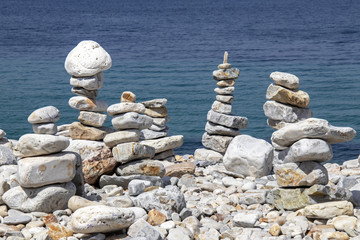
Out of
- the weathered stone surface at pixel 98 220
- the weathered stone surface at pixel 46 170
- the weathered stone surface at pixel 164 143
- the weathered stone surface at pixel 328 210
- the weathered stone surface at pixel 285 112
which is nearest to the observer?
the weathered stone surface at pixel 98 220

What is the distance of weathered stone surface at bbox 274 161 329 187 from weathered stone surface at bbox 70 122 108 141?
5.32 meters

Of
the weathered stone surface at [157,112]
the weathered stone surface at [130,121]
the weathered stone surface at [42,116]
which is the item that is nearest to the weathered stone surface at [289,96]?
the weathered stone surface at [157,112]

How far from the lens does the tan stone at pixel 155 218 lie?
902 centimetres

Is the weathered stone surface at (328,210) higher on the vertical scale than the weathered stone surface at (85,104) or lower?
lower

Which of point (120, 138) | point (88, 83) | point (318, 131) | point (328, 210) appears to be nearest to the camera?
point (328, 210)

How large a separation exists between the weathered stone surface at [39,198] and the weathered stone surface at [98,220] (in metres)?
1.52

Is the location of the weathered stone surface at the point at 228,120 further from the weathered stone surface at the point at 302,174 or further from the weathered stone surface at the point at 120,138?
the weathered stone surface at the point at 302,174

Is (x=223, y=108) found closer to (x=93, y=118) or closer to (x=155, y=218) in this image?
(x=93, y=118)

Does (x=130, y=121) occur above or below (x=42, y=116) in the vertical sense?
below

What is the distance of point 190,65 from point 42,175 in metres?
27.3

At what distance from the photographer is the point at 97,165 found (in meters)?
11.7

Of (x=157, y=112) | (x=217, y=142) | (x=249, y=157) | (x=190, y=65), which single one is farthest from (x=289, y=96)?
(x=190, y=65)

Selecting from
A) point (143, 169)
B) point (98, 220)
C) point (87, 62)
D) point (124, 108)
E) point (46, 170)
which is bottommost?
point (143, 169)

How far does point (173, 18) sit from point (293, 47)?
1340 inches
